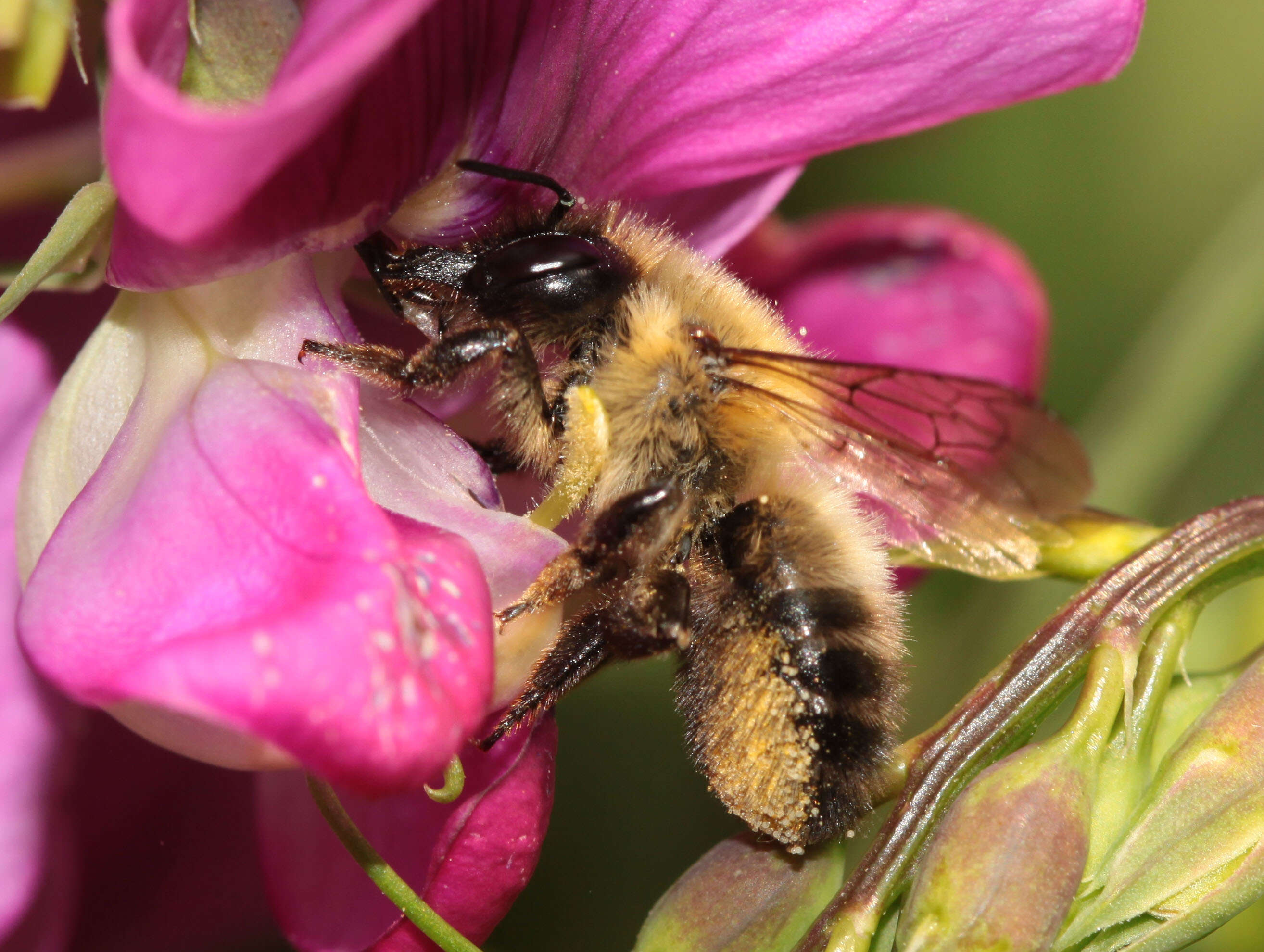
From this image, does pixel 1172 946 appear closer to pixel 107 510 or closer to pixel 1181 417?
pixel 107 510

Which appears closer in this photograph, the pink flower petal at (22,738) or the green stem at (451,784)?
the green stem at (451,784)

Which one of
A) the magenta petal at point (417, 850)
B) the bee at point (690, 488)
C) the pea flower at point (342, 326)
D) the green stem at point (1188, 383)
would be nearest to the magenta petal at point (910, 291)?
the green stem at point (1188, 383)

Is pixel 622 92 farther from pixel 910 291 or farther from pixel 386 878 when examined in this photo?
pixel 910 291

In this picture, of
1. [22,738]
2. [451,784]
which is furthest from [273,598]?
[22,738]

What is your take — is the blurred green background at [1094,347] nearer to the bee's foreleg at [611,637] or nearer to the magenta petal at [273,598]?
the bee's foreleg at [611,637]

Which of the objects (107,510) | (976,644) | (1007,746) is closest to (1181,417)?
(976,644)

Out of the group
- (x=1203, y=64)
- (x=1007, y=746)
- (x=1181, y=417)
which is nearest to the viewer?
(x=1007, y=746)

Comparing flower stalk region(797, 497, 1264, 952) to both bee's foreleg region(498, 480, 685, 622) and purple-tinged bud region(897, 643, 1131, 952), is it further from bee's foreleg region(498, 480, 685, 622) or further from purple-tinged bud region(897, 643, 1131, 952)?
bee's foreleg region(498, 480, 685, 622)
